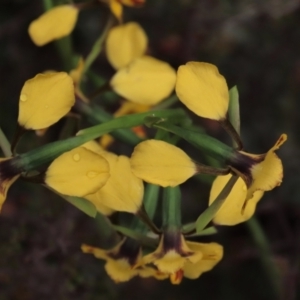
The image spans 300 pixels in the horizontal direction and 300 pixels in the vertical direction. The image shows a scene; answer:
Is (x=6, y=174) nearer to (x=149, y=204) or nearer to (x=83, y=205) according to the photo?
(x=83, y=205)

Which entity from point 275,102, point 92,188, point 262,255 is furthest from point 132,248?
point 275,102

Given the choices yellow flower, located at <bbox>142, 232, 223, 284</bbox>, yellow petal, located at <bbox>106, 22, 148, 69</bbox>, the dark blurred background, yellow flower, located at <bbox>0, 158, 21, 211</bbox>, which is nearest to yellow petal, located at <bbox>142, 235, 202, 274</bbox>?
yellow flower, located at <bbox>142, 232, 223, 284</bbox>

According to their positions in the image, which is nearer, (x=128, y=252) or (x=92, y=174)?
(x=92, y=174)

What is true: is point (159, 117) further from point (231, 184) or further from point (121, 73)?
point (121, 73)

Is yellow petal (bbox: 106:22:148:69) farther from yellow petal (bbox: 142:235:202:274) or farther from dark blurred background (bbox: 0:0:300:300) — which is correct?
dark blurred background (bbox: 0:0:300:300)

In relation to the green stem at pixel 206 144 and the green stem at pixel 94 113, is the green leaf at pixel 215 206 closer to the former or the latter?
the green stem at pixel 206 144

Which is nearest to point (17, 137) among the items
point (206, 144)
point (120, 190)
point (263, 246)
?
A: point (120, 190)

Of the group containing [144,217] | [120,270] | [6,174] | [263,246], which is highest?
[6,174]
